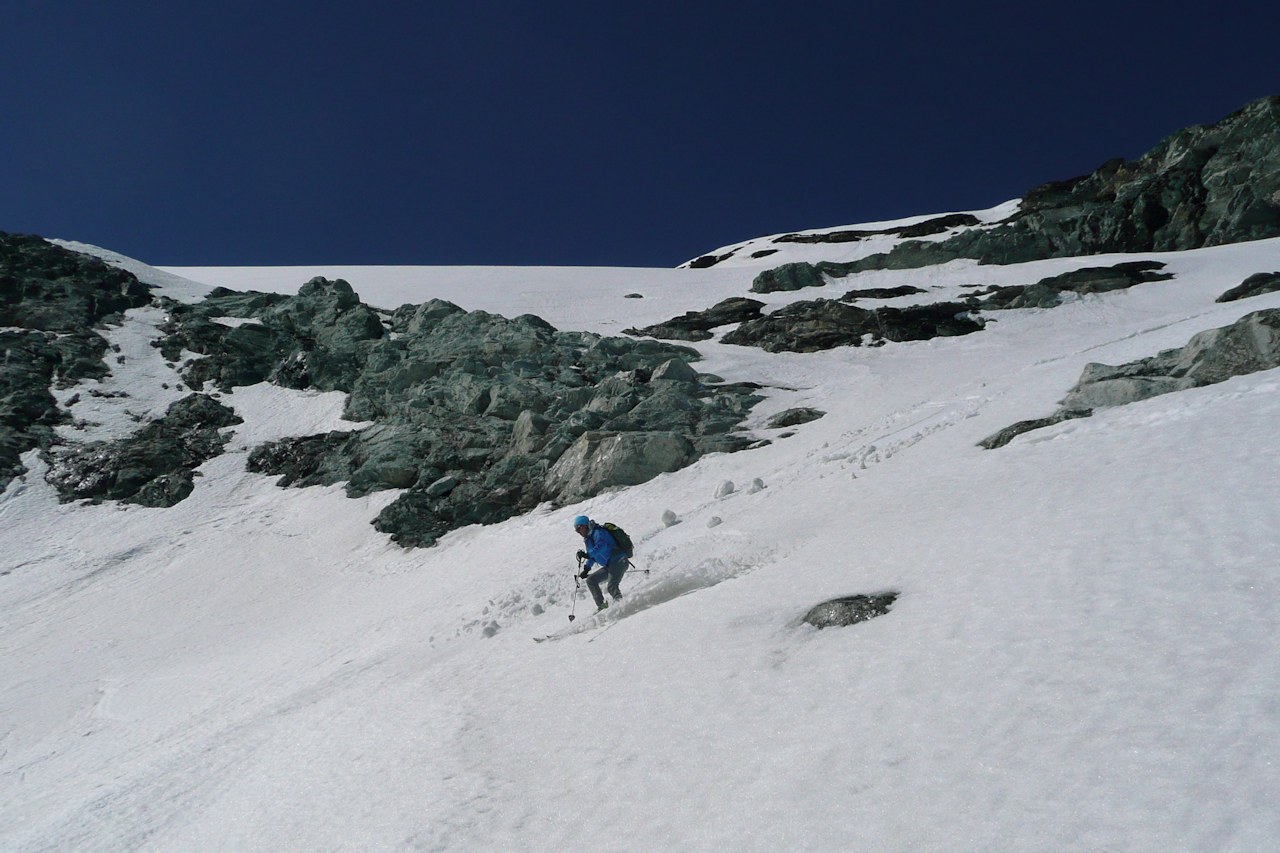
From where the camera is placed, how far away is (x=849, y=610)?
8.26 m

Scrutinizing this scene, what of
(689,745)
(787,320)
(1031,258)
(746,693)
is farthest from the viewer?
(1031,258)

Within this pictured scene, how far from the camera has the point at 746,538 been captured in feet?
44.8

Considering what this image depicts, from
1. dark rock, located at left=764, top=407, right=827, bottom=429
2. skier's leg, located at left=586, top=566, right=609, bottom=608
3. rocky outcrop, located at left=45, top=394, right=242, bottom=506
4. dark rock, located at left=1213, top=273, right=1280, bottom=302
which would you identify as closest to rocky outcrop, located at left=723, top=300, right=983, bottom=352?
dark rock, located at left=1213, top=273, right=1280, bottom=302

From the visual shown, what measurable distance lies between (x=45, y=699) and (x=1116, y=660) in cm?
2312

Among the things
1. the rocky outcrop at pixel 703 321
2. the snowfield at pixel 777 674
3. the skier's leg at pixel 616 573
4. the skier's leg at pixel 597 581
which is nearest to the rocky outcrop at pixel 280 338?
the rocky outcrop at pixel 703 321

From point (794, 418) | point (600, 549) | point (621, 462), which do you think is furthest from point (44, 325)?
point (600, 549)

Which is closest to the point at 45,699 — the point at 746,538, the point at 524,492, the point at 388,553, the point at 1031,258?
the point at 388,553

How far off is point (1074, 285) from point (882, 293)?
1108 cm

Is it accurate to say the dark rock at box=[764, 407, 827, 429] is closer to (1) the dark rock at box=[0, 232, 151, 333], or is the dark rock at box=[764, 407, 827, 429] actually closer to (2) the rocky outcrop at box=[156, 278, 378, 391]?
(2) the rocky outcrop at box=[156, 278, 378, 391]

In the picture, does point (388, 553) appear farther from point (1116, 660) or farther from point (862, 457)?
point (1116, 660)

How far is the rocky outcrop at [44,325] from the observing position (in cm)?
3703

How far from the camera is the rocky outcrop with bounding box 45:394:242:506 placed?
1287 inches

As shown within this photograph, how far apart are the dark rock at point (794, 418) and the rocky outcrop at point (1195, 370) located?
38.7 feet

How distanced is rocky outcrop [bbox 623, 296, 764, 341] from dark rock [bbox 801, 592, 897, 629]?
121ft
